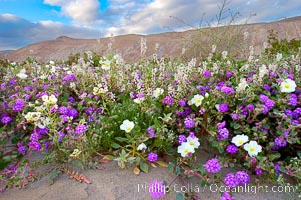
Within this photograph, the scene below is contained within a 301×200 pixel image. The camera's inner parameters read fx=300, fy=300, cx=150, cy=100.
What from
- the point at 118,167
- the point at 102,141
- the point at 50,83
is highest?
the point at 50,83

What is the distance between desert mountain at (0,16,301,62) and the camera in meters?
10.6

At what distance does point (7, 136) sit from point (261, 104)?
7.77 feet

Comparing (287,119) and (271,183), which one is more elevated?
A: (287,119)

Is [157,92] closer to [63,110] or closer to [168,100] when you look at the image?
[168,100]

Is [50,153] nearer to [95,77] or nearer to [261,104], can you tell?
[95,77]

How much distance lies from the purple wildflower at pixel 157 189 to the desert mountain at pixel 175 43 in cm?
827

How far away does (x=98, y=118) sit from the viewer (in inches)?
112

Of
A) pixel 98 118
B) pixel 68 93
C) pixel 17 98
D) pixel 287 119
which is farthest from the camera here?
pixel 68 93

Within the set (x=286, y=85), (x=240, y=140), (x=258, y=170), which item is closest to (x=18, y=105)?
(x=240, y=140)

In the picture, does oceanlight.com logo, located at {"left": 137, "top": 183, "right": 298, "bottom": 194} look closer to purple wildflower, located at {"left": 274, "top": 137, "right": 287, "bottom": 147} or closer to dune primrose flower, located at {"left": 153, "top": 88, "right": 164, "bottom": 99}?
purple wildflower, located at {"left": 274, "top": 137, "right": 287, "bottom": 147}

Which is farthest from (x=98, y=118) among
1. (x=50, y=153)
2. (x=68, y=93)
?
(x=68, y=93)

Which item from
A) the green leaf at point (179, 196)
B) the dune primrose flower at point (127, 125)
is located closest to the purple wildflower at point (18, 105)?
the dune primrose flower at point (127, 125)

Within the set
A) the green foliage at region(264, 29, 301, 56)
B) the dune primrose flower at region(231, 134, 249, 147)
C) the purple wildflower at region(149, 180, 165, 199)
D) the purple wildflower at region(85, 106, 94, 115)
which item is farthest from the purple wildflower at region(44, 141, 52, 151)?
the green foliage at region(264, 29, 301, 56)

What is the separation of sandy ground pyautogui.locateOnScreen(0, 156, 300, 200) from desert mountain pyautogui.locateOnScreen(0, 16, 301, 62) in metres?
8.05
